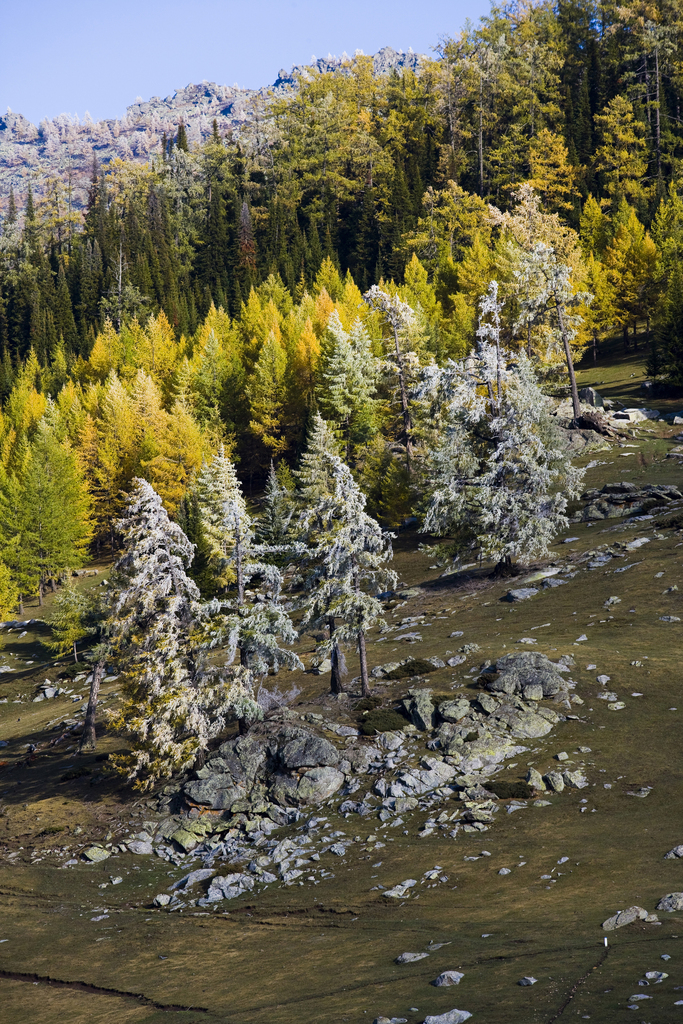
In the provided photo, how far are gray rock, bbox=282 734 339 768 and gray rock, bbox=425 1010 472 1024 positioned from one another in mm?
14580

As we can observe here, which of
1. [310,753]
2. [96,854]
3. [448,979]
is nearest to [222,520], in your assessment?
[310,753]

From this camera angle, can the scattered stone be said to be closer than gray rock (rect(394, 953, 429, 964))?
No

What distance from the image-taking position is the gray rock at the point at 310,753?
90.8 ft

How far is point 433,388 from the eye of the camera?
144 feet

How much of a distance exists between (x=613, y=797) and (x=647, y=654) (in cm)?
894

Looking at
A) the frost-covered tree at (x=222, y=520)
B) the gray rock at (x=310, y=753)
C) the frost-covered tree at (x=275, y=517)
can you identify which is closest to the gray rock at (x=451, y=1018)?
the gray rock at (x=310, y=753)

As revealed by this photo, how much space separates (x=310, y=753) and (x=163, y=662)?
7.19 meters

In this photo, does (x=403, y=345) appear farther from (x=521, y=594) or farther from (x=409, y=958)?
(x=409, y=958)

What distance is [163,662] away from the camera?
104 ft

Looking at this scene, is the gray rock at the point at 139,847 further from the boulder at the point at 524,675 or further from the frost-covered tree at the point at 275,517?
the frost-covered tree at the point at 275,517

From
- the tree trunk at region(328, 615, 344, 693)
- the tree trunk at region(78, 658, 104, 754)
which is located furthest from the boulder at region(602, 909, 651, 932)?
the tree trunk at region(78, 658, 104, 754)

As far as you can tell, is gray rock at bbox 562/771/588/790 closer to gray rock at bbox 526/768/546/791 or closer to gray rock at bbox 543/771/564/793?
gray rock at bbox 543/771/564/793

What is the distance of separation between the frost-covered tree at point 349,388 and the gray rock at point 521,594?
2696 cm

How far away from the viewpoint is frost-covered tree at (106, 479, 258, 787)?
99.5 feet
